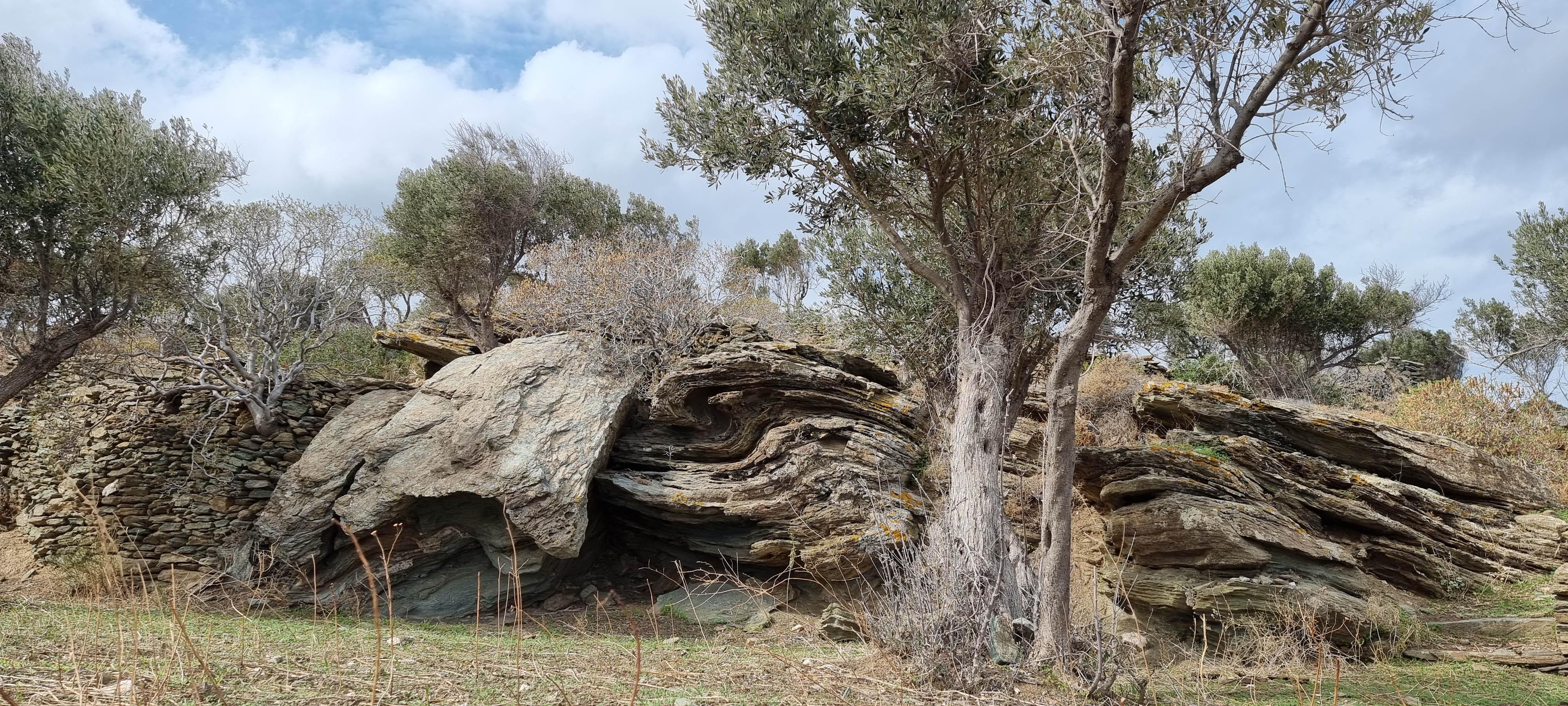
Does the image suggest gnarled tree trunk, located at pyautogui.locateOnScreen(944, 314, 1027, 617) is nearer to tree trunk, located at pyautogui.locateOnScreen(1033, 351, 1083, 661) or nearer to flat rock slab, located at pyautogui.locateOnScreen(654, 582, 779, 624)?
tree trunk, located at pyautogui.locateOnScreen(1033, 351, 1083, 661)

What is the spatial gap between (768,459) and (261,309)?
9.73 metres

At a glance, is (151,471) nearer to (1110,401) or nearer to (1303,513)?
(1110,401)

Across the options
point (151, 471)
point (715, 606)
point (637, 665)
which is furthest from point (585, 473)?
point (637, 665)

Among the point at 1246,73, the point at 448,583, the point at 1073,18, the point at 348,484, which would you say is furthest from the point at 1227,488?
the point at 348,484

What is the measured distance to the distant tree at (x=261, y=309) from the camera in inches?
506

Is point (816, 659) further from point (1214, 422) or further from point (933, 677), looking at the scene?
point (1214, 422)

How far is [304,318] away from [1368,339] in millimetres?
31867

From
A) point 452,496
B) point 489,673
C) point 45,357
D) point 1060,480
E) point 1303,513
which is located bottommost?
point 489,673

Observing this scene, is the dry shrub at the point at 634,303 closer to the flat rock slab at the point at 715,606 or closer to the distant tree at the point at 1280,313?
the flat rock slab at the point at 715,606

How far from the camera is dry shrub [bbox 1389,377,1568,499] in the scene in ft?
42.6

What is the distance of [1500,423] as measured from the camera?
1347 centimetres

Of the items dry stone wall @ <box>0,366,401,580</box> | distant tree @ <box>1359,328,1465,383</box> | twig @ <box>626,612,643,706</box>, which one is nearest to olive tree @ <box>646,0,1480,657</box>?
twig @ <box>626,612,643,706</box>

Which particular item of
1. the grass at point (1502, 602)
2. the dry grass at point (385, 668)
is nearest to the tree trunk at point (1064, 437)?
the dry grass at point (385, 668)

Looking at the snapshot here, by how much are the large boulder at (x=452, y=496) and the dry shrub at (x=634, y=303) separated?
1.73 meters
